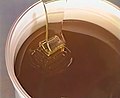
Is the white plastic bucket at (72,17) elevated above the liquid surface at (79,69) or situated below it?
above

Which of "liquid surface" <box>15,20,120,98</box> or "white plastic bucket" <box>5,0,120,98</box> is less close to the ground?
"white plastic bucket" <box>5,0,120,98</box>

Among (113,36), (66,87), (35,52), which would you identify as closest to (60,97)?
(66,87)

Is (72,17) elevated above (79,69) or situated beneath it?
elevated above

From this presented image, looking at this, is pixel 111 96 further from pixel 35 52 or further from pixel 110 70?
pixel 35 52
